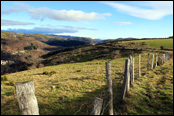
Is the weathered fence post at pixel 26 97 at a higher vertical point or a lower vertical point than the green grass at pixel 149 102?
higher

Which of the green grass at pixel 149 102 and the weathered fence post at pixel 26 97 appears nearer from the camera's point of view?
the weathered fence post at pixel 26 97

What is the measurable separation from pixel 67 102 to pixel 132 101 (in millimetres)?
4231

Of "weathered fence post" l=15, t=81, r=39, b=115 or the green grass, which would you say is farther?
the green grass

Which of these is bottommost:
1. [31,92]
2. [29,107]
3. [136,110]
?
[136,110]

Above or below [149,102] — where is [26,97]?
Result: above

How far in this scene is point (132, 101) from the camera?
7629 millimetres

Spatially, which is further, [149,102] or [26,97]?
[149,102]

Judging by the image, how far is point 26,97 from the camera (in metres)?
2.65

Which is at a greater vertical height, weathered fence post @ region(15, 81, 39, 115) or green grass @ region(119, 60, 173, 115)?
weathered fence post @ region(15, 81, 39, 115)

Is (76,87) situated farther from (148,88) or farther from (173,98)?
(173,98)

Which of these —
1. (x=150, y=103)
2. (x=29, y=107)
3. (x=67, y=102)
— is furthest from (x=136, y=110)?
(x=29, y=107)

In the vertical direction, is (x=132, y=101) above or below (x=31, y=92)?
below

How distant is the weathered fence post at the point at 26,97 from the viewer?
2.59 m

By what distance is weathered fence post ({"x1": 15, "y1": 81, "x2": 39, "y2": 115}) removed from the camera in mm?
2587
